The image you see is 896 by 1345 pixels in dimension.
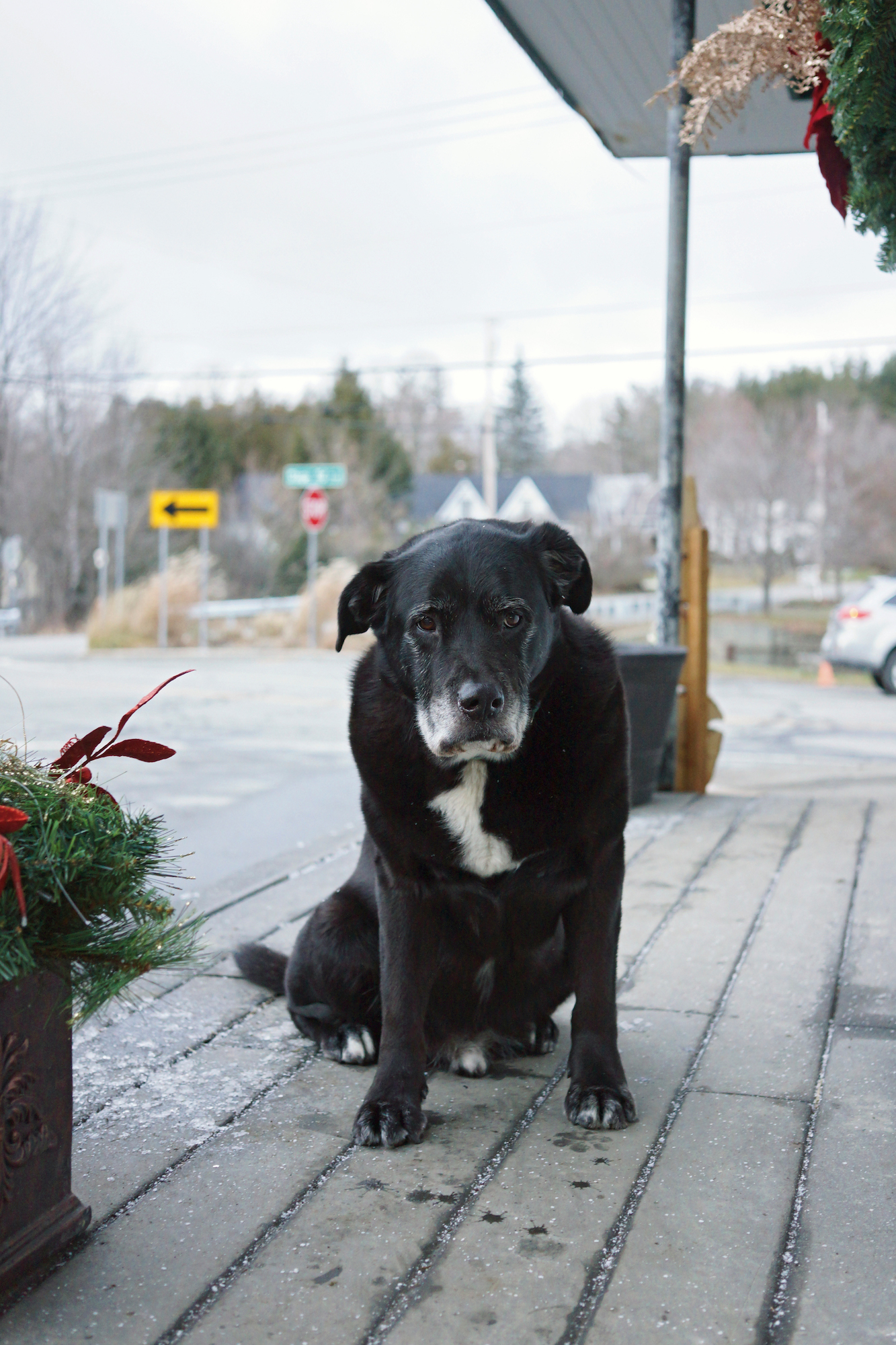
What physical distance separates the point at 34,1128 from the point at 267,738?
276 inches

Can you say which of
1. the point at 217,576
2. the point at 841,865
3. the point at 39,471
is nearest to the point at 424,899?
the point at 841,865

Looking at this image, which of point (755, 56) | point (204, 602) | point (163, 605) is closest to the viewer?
point (755, 56)

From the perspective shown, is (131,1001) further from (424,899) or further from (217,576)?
(217,576)

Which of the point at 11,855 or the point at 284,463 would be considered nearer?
the point at 11,855

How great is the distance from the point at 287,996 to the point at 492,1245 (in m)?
0.99

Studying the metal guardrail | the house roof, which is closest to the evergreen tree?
the house roof

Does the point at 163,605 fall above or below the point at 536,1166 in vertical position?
above

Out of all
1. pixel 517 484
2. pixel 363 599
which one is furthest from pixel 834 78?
pixel 517 484

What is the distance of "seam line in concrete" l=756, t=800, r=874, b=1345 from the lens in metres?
1.41

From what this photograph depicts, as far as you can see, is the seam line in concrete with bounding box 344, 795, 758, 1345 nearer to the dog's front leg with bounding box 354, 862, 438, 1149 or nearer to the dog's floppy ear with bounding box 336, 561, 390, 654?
the dog's front leg with bounding box 354, 862, 438, 1149

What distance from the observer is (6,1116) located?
1.46 meters

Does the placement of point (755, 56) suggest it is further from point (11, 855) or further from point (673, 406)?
point (673, 406)

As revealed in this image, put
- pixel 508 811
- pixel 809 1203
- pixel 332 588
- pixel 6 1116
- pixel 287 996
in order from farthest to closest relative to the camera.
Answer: pixel 332 588 < pixel 287 996 < pixel 508 811 < pixel 809 1203 < pixel 6 1116

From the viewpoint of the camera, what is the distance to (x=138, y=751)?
5.68 ft
